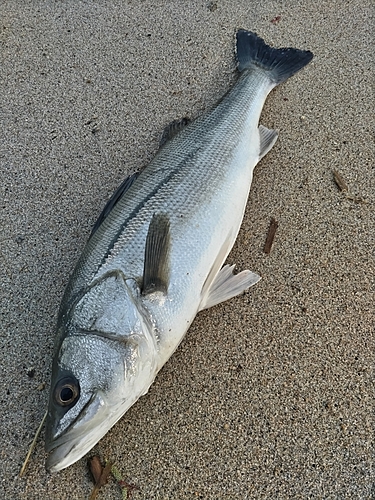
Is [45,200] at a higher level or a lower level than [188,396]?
higher

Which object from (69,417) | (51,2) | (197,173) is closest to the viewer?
(69,417)

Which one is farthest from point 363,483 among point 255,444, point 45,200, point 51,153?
point 51,153

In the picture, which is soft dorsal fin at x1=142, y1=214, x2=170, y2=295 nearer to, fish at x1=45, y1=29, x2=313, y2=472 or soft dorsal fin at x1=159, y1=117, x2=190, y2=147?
fish at x1=45, y1=29, x2=313, y2=472

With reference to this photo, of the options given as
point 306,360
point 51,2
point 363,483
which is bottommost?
point 363,483

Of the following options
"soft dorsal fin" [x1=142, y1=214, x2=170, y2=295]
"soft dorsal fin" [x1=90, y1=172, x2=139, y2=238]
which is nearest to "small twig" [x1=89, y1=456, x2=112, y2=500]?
"soft dorsal fin" [x1=142, y1=214, x2=170, y2=295]

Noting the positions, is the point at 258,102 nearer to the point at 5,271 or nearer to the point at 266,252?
the point at 266,252

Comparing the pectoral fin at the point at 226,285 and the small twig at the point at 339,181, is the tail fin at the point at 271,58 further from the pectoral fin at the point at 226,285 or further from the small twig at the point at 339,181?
the pectoral fin at the point at 226,285
